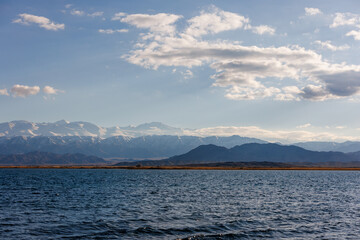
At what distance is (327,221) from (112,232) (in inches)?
1143

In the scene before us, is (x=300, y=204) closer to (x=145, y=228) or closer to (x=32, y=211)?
(x=145, y=228)

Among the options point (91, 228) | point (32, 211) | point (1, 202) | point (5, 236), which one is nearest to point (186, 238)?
point (91, 228)

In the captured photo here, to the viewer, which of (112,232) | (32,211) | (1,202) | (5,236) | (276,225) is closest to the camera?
(5,236)

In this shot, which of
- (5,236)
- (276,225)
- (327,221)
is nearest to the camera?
(5,236)

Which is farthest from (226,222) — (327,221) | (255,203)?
(255,203)

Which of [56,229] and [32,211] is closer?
[56,229]

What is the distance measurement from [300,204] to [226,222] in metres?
24.5

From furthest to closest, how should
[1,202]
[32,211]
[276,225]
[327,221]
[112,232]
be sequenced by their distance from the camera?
[1,202] < [32,211] < [327,221] < [276,225] < [112,232]

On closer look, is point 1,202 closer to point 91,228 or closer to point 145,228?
point 91,228

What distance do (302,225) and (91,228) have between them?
26162 millimetres

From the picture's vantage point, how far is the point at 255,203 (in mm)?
61281

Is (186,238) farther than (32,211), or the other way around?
(32,211)

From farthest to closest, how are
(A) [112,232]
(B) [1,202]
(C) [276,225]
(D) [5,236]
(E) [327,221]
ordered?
(B) [1,202] < (E) [327,221] < (C) [276,225] < (A) [112,232] < (D) [5,236]

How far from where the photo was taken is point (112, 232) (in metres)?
37.0
